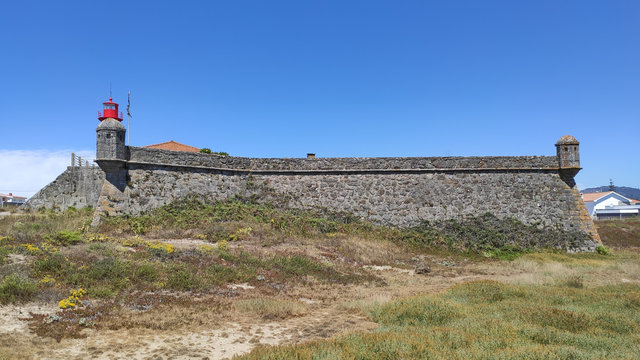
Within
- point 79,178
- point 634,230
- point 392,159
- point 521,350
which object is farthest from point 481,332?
point 634,230

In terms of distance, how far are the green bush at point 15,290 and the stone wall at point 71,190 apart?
1624cm

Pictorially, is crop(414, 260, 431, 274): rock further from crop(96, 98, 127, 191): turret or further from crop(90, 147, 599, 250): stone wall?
crop(96, 98, 127, 191): turret

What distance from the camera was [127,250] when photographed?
44.7ft

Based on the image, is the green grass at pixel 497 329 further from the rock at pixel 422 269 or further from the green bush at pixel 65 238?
the green bush at pixel 65 238

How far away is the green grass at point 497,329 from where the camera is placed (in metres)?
6.82

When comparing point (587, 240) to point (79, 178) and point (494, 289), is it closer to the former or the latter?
point (494, 289)

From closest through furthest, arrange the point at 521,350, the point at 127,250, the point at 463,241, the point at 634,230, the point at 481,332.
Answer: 1. the point at 521,350
2. the point at 481,332
3. the point at 127,250
4. the point at 463,241
5. the point at 634,230

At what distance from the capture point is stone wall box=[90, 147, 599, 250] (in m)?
23.1

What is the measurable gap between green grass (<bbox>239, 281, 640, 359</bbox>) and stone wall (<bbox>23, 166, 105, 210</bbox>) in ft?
68.9

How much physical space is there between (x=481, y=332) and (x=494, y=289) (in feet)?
14.6

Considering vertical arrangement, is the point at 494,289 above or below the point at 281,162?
below

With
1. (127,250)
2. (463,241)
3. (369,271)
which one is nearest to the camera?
(127,250)

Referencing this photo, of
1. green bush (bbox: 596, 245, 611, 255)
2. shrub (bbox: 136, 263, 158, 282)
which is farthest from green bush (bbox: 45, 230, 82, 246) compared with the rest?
green bush (bbox: 596, 245, 611, 255)

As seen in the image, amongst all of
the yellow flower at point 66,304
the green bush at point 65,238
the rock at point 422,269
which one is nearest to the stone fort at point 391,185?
the rock at point 422,269
